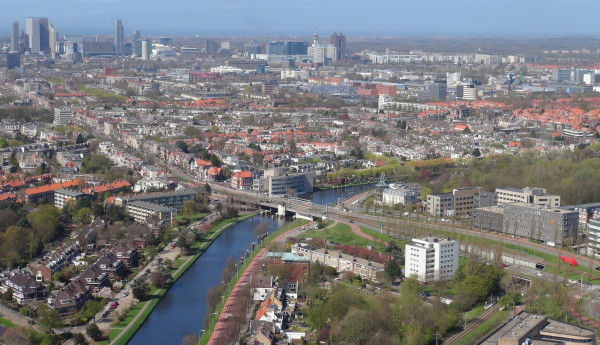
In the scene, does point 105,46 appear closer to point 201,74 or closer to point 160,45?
point 160,45

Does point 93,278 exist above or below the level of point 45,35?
below

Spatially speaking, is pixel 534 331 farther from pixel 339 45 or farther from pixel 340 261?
pixel 339 45

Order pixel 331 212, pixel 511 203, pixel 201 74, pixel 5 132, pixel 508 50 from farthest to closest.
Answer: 1. pixel 508 50
2. pixel 201 74
3. pixel 5 132
4. pixel 331 212
5. pixel 511 203

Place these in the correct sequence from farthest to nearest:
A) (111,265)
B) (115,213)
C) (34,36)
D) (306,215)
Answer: (34,36) → (306,215) → (115,213) → (111,265)

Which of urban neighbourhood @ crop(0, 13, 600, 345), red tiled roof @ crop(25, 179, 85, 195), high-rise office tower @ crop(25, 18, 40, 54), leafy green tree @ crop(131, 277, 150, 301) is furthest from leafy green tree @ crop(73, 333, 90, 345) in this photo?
high-rise office tower @ crop(25, 18, 40, 54)

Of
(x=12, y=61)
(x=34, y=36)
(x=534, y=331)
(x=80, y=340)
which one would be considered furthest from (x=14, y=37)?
(x=534, y=331)

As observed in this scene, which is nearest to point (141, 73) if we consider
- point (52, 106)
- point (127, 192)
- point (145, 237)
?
point (52, 106)

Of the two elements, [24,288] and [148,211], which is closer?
[24,288]
